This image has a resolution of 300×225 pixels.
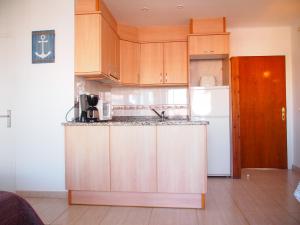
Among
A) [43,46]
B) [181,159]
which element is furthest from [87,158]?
[43,46]

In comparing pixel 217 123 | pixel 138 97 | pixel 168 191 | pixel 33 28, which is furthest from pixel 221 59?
pixel 33 28

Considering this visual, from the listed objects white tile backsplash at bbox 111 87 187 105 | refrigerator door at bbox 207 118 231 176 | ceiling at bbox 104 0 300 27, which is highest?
ceiling at bbox 104 0 300 27

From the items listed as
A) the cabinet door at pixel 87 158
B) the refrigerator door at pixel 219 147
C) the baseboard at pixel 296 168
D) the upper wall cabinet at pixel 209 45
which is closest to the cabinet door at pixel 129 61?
the upper wall cabinet at pixel 209 45

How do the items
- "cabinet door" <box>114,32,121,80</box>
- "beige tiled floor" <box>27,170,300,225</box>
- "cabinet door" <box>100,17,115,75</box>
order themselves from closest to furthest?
"beige tiled floor" <box>27,170,300,225</box>
"cabinet door" <box>100,17,115,75</box>
"cabinet door" <box>114,32,121,80</box>

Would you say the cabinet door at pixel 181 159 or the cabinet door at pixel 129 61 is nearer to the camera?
the cabinet door at pixel 181 159

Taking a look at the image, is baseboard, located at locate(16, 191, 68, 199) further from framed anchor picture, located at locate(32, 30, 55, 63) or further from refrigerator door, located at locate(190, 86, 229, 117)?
refrigerator door, located at locate(190, 86, 229, 117)

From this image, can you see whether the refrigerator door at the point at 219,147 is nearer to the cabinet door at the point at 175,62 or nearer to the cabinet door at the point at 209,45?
the cabinet door at the point at 175,62

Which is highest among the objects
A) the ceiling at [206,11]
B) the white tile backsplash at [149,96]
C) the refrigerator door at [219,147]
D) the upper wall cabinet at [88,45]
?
the ceiling at [206,11]

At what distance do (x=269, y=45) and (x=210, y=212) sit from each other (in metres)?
3.26

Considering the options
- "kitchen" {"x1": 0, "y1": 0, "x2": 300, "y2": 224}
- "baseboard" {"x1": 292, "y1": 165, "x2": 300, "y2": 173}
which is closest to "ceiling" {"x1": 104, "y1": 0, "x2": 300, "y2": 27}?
"kitchen" {"x1": 0, "y1": 0, "x2": 300, "y2": 224}

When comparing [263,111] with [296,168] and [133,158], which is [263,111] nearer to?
[296,168]

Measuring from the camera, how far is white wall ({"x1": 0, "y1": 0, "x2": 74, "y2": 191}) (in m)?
2.96

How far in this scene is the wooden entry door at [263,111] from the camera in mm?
4359

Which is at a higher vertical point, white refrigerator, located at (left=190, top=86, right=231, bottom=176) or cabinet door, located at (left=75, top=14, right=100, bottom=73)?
cabinet door, located at (left=75, top=14, right=100, bottom=73)
